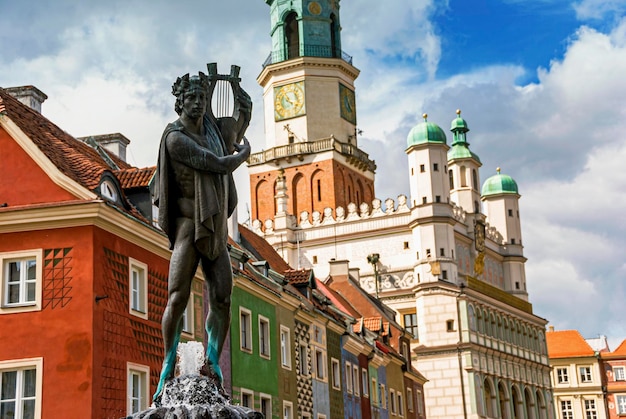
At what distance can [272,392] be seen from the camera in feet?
97.4

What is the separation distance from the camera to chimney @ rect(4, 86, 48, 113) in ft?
90.8

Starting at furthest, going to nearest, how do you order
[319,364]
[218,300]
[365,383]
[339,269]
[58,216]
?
[339,269], [365,383], [319,364], [58,216], [218,300]

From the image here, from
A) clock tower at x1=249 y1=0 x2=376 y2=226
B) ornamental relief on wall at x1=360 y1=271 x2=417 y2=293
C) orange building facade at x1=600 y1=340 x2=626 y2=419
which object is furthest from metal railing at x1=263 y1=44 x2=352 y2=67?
orange building facade at x1=600 y1=340 x2=626 y2=419

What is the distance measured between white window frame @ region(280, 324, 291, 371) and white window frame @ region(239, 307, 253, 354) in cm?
273

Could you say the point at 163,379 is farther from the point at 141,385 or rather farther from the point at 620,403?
the point at 620,403

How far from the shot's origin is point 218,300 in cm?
976

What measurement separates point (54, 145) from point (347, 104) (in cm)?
5595

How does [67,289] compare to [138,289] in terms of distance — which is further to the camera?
[138,289]

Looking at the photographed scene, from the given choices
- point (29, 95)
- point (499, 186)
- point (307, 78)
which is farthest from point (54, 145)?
point (499, 186)

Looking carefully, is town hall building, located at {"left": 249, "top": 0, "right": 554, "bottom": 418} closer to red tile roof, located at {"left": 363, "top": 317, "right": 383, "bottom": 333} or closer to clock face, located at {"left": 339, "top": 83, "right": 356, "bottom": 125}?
clock face, located at {"left": 339, "top": 83, "right": 356, "bottom": 125}

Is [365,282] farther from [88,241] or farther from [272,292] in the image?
[88,241]

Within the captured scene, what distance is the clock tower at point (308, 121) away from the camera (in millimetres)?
75000

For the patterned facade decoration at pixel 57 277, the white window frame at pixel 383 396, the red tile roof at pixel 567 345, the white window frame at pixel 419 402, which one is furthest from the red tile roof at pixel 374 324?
the red tile roof at pixel 567 345

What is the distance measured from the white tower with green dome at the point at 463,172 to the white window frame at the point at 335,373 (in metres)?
43.2
